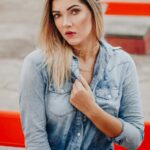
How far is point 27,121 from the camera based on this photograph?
1.96m

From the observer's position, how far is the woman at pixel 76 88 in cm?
194

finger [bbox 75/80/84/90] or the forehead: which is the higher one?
the forehead

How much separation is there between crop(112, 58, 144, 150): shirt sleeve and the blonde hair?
26 cm

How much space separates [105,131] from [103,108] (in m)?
0.10

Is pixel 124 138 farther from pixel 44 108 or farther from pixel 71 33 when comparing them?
pixel 71 33

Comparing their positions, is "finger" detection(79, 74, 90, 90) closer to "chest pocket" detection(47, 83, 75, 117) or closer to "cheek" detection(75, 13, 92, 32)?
"chest pocket" detection(47, 83, 75, 117)

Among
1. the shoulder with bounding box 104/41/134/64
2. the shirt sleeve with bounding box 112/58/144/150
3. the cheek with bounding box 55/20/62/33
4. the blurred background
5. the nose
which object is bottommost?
the blurred background

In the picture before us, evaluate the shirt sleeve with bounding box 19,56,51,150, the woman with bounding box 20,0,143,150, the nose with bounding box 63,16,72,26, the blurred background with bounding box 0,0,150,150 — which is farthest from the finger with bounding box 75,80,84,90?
the blurred background with bounding box 0,0,150,150

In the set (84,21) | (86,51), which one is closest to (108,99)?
(86,51)

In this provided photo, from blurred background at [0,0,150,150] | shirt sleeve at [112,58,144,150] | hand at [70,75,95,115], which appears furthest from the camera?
blurred background at [0,0,150,150]

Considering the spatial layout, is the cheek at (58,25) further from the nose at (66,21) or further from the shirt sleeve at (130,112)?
the shirt sleeve at (130,112)

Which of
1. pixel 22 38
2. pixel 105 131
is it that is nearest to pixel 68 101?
pixel 105 131

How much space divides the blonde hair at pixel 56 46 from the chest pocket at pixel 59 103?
29 millimetres

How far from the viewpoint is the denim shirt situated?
194 cm
